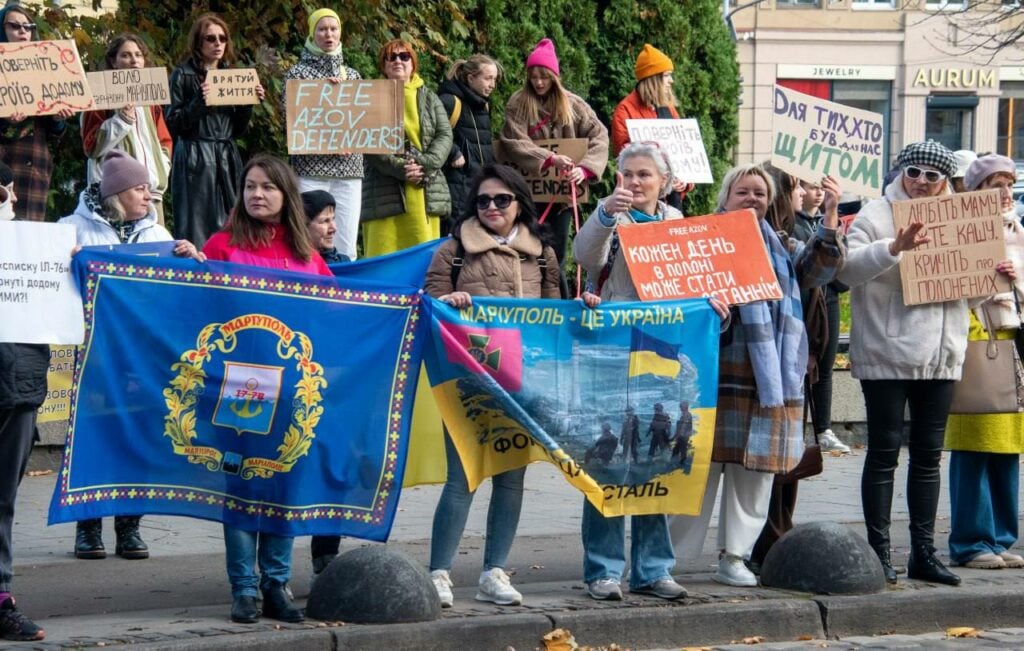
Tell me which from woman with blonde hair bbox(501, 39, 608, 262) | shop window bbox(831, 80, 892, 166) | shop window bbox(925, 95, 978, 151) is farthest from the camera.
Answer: shop window bbox(925, 95, 978, 151)

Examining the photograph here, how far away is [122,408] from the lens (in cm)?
681

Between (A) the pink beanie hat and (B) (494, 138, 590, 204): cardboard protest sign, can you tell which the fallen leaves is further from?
(A) the pink beanie hat

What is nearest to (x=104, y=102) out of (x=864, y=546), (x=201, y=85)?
(x=201, y=85)

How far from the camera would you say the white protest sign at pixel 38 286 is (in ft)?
21.2

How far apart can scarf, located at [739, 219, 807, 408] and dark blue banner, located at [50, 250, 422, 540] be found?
193 cm

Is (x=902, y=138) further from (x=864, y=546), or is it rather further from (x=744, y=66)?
A: (x=864, y=546)

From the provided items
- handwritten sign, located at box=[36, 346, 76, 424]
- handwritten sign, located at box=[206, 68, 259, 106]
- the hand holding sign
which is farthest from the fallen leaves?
handwritten sign, located at box=[206, 68, 259, 106]

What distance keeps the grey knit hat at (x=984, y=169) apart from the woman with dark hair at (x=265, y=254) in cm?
326

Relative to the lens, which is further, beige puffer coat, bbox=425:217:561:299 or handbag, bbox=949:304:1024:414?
handbag, bbox=949:304:1024:414

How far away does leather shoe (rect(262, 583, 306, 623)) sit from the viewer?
6695 mm

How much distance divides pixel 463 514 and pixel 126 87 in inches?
159

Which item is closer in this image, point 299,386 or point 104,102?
point 299,386

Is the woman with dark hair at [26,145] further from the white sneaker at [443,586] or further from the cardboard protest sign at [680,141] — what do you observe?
the white sneaker at [443,586]

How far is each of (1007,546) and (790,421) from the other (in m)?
1.72
